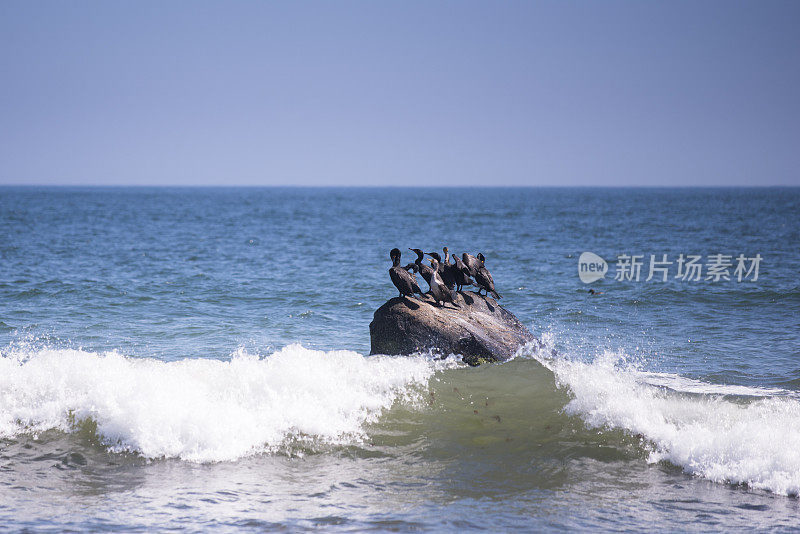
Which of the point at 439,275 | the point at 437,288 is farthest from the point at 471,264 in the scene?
the point at 437,288

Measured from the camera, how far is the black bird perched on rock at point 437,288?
1120 cm

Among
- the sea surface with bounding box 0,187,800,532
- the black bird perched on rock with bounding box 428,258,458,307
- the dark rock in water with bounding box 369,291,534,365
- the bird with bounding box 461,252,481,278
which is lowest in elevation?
the sea surface with bounding box 0,187,800,532

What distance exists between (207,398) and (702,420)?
22.1 feet

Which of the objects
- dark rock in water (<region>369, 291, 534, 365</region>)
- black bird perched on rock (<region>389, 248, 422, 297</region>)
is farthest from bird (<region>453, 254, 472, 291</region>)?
black bird perched on rock (<region>389, 248, 422, 297</region>)

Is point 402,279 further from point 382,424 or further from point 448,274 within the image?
point 382,424

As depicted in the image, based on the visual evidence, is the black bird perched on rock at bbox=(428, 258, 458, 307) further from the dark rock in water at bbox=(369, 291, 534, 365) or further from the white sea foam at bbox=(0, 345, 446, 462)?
the white sea foam at bbox=(0, 345, 446, 462)

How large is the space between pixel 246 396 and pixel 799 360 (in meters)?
9.97

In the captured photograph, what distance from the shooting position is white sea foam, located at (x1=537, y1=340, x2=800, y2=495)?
795 cm

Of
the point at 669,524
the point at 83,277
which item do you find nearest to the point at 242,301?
the point at 83,277

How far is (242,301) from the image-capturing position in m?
19.2

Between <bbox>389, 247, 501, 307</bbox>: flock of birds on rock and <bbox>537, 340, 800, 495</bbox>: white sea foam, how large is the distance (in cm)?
188

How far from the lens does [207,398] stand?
31.5ft

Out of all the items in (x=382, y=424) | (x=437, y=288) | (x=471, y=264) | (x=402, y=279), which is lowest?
(x=382, y=424)

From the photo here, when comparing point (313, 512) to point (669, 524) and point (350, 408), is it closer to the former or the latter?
point (350, 408)
